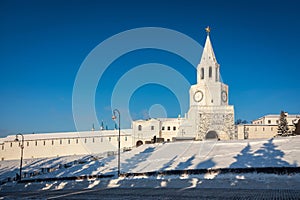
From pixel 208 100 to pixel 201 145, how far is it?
22400 mm

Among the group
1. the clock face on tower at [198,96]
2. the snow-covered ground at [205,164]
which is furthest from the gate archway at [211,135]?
the snow-covered ground at [205,164]

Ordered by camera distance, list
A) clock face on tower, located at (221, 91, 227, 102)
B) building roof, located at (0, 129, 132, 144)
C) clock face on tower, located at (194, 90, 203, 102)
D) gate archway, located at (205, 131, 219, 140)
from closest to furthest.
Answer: gate archway, located at (205, 131, 219, 140), clock face on tower, located at (194, 90, 203, 102), clock face on tower, located at (221, 91, 227, 102), building roof, located at (0, 129, 132, 144)

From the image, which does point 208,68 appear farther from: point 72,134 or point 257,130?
point 72,134

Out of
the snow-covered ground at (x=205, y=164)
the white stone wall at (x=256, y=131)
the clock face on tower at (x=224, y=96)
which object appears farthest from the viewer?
the white stone wall at (x=256, y=131)

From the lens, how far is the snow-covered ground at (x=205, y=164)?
22.4 m

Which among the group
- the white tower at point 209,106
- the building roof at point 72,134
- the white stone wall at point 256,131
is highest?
the white tower at point 209,106

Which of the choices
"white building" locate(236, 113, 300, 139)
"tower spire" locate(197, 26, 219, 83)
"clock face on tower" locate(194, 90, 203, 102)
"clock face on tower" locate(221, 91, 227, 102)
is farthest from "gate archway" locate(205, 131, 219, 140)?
"white building" locate(236, 113, 300, 139)

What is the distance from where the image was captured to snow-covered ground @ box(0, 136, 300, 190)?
22422 mm

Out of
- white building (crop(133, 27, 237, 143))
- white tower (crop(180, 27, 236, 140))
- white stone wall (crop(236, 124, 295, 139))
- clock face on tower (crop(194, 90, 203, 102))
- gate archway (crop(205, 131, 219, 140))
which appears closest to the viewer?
white tower (crop(180, 27, 236, 140))

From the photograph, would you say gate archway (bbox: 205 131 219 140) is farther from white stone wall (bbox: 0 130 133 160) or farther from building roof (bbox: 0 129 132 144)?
building roof (bbox: 0 129 132 144)

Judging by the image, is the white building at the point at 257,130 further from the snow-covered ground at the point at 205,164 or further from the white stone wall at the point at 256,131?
the snow-covered ground at the point at 205,164

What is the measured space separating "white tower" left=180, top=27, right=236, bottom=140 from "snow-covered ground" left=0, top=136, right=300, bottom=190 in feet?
51.9

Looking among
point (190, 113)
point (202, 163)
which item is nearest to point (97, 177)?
point (202, 163)

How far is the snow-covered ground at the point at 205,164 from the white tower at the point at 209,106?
15.8 meters
